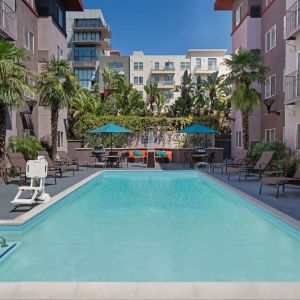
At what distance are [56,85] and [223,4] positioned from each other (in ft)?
60.0

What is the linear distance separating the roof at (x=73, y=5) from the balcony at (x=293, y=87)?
57.6 feet

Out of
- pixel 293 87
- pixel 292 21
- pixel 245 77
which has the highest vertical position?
pixel 292 21

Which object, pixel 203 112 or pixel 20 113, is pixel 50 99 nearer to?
pixel 20 113

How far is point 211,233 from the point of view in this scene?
764cm

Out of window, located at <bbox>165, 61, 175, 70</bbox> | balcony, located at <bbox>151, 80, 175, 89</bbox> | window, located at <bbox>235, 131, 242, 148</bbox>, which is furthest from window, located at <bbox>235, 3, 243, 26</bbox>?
window, located at <bbox>165, 61, 175, 70</bbox>

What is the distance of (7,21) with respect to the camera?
18.1 meters

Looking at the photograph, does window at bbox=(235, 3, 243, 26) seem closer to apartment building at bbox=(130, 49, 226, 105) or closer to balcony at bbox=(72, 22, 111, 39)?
apartment building at bbox=(130, 49, 226, 105)

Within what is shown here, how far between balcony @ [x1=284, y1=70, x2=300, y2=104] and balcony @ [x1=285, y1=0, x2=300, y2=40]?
175cm

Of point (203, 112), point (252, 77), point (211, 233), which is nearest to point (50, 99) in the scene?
point (252, 77)

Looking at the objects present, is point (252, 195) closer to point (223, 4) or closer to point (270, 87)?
point (270, 87)

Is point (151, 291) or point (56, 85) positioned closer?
point (151, 291)

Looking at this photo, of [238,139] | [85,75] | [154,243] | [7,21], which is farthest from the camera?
[85,75]

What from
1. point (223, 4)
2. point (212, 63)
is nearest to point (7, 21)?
point (223, 4)

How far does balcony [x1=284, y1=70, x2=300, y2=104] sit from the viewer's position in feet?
54.7
